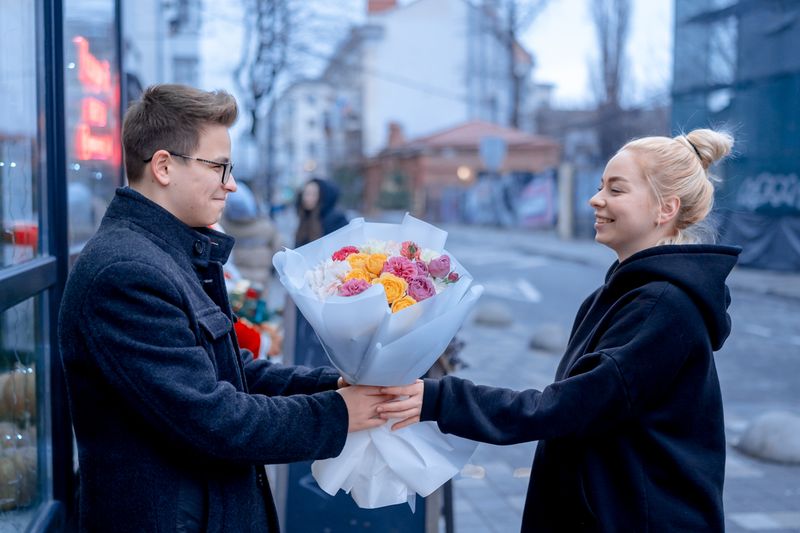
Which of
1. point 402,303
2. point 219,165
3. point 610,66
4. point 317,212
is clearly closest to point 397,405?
point 402,303

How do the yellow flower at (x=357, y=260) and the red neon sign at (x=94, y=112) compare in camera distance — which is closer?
the yellow flower at (x=357, y=260)

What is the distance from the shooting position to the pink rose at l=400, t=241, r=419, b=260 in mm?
2361

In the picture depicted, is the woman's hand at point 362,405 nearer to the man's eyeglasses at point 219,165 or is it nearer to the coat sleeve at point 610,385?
the coat sleeve at point 610,385

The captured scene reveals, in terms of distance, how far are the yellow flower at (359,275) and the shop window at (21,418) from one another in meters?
1.17

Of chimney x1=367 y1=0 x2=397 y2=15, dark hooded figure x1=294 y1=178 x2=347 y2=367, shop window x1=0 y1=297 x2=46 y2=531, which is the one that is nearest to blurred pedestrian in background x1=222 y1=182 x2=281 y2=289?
dark hooded figure x1=294 y1=178 x2=347 y2=367

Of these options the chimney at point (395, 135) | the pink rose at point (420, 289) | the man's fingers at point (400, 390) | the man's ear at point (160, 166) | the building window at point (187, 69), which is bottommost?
the man's fingers at point (400, 390)

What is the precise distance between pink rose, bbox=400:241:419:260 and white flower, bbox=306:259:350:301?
0.20 meters

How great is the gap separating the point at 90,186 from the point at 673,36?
2100cm

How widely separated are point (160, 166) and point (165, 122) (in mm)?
106

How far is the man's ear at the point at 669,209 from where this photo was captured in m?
2.31

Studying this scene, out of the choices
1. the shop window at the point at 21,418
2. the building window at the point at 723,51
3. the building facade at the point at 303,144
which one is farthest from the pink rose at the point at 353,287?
the building facade at the point at 303,144

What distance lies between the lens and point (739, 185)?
63.9ft

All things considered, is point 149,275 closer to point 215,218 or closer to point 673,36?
point 215,218

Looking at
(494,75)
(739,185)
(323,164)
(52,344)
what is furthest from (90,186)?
(323,164)
